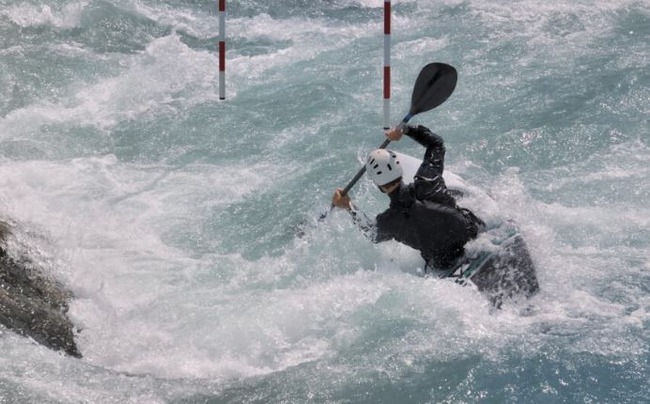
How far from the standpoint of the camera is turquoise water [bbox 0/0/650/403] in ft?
18.6

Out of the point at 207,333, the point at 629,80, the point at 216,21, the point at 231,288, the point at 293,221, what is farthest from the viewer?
the point at 216,21

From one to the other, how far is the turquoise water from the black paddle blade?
3.11 ft

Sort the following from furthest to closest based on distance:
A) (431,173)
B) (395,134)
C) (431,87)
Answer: (431,87) < (395,134) < (431,173)

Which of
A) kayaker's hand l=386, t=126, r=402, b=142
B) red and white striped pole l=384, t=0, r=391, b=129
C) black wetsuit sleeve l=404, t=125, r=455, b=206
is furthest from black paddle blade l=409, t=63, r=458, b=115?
black wetsuit sleeve l=404, t=125, r=455, b=206

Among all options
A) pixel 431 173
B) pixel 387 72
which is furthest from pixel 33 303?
pixel 387 72

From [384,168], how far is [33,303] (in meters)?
2.34

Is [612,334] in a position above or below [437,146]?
below

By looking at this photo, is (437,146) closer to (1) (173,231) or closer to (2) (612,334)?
(2) (612,334)

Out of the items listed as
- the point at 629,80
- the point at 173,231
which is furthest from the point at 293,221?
the point at 629,80

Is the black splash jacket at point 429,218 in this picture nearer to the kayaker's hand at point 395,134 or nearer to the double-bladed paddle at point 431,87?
the kayaker's hand at point 395,134

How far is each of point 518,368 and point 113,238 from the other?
11.1ft

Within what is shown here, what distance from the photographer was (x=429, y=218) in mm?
6160

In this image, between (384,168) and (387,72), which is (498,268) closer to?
(384,168)

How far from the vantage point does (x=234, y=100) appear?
33.3 feet
